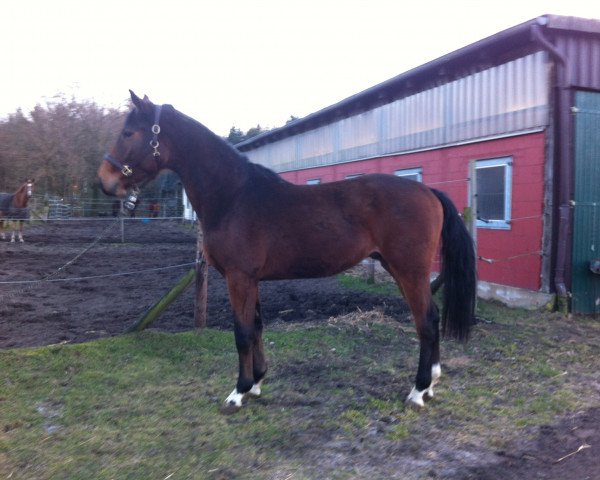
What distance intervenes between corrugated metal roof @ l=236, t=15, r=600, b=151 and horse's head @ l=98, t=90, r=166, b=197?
5.87 m

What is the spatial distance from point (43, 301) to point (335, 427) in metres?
6.46

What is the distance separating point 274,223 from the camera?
13.5 ft

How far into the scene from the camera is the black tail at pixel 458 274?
4449mm

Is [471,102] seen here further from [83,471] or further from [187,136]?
[83,471]

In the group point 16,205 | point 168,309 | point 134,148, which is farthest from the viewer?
point 16,205

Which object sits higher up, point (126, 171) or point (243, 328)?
point (126, 171)

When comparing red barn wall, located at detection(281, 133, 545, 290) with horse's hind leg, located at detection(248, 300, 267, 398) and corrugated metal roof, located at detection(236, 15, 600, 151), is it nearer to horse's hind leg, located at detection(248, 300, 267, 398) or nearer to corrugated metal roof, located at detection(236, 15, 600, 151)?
corrugated metal roof, located at detection(236, 15, 600, 151)

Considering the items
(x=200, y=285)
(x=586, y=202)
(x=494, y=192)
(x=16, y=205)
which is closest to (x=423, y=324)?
(x=200, y=285)

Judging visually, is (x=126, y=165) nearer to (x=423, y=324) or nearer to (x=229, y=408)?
(x=229, y=408)

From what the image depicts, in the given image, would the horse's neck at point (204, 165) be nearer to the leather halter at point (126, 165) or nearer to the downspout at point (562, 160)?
the leather halter at point (126, 165)

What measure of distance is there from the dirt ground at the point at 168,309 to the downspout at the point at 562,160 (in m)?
2.41

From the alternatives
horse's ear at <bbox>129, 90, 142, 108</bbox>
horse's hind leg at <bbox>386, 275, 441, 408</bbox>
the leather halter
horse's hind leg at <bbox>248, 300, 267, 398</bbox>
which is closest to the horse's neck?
the leather halter

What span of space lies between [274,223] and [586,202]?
19.1 feet

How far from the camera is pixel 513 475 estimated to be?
2990mm
